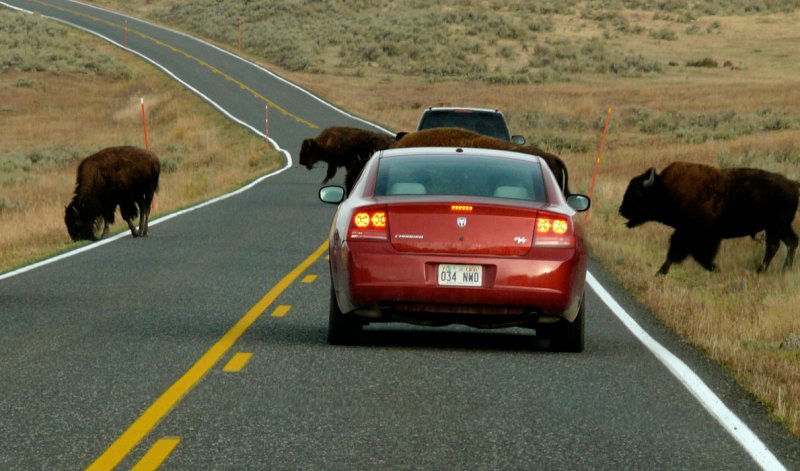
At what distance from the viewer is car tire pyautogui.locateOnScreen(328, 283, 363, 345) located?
10133 millimetres

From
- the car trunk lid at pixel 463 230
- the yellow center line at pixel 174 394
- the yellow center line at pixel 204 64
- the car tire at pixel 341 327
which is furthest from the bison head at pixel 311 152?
the yellow center line at pixel 204 64

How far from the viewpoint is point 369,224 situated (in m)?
9.77

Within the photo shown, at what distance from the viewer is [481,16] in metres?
96.9

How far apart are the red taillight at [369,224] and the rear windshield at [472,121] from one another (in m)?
11.7

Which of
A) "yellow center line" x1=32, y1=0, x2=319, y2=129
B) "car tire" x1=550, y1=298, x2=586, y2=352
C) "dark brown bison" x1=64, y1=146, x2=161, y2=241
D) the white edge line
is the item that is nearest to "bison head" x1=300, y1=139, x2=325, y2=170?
"dark brown bison" x1=64, y1=146, x2=161, y2=241

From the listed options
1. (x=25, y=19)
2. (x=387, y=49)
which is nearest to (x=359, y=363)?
(x=387, y=49)

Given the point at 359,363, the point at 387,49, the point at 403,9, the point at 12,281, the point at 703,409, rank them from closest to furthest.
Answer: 1. the point at 703,409
2. the point at 359,363
3. the point at 12,281
4. the point at 387,49
5. the point at 403,9

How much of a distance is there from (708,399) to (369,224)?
2668mm

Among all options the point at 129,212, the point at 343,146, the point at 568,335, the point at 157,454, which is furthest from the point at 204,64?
the point at 157,454

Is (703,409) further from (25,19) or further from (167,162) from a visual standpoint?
(25,19)

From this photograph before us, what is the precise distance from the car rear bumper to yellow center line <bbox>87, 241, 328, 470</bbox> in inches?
43.7

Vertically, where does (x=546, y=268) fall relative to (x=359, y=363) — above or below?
above

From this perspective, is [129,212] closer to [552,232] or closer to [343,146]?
[343,146]

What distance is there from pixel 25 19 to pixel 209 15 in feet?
49.9
